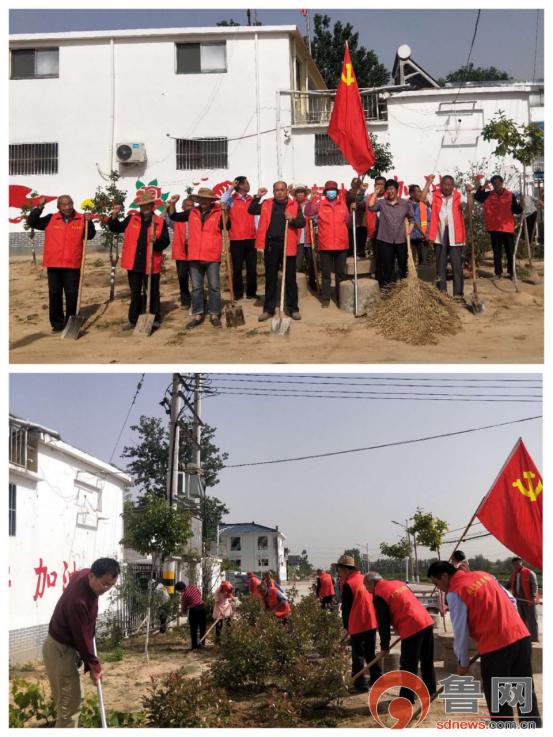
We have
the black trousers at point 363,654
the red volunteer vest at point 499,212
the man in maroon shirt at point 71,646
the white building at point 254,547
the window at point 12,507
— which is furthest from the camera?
the white building at point 254,547

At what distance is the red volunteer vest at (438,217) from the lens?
414 inches

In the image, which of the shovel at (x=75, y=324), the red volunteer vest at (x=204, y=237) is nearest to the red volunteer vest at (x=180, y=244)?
the red volunteer vest at (x=204, y=237)

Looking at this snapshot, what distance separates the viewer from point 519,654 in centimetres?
560

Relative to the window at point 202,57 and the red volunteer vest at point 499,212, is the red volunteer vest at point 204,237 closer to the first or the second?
the red volunteer vest at point 499,212

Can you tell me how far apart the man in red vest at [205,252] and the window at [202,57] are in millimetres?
10360

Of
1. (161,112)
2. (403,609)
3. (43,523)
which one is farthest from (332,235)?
(161,112)

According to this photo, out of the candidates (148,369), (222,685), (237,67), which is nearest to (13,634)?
(222,685)

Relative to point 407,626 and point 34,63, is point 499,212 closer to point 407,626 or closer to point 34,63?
point 407,626

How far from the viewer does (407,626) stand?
665cm

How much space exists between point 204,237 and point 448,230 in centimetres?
317

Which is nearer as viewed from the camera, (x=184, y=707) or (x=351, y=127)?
(x=184, y=707)

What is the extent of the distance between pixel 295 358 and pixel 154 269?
7.56ft

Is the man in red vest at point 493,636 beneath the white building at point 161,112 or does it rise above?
beneath

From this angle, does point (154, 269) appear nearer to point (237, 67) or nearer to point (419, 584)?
point (419, 584)
